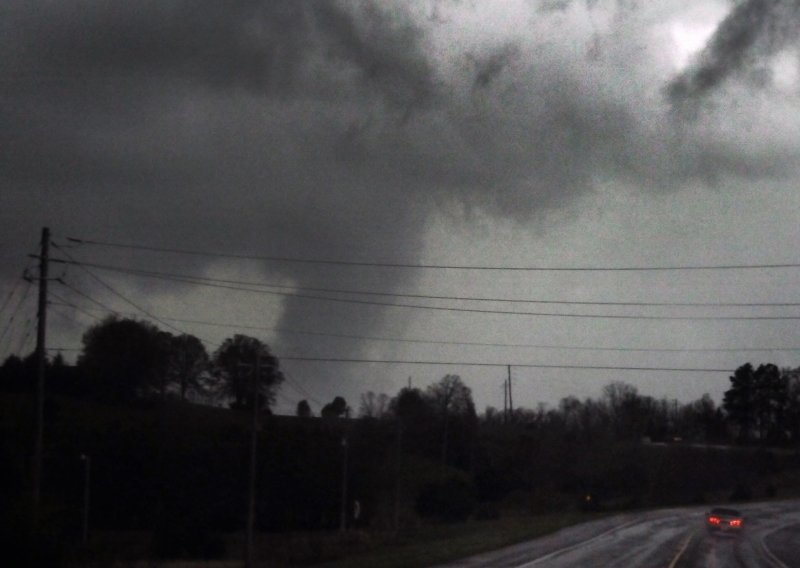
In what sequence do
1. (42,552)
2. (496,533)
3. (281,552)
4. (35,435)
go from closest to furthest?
(42,552)
(35,435)
(281,552)
(496,533)

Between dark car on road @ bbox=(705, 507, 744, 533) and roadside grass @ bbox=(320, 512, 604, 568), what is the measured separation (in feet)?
29.1

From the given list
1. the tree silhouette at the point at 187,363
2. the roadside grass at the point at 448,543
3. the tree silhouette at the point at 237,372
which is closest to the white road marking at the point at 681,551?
the roadside grass at the point at 448,543

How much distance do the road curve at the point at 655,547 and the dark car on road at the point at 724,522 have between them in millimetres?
659

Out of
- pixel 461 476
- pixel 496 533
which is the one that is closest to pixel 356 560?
pixel 496 533

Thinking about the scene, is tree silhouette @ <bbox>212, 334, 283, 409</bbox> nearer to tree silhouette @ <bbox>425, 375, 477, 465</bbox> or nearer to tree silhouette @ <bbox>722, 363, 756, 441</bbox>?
tree silhouette @ <bbox>425, 375, 477, 465</bbox>

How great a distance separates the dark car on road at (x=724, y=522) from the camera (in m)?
56.5

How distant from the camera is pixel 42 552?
26.5 m

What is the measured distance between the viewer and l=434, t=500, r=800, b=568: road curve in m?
38.0

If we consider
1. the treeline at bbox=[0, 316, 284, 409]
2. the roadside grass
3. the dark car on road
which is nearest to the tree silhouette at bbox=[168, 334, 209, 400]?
the treeline at bbox=[0, 316, 284, 409]

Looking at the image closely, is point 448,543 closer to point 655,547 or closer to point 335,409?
point 655,547

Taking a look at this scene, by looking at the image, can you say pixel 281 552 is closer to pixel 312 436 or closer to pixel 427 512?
pixel 312 436

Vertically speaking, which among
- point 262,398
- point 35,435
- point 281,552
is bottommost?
point 281,552

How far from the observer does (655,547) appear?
4584 centimetres

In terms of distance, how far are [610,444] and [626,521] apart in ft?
177
